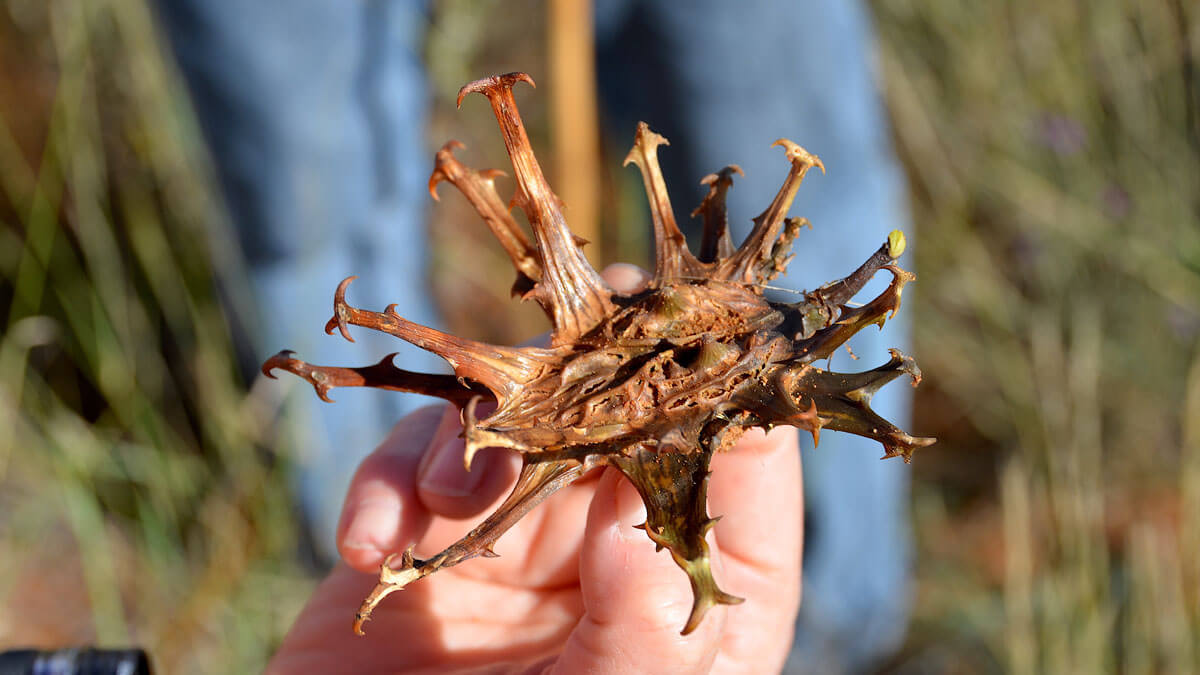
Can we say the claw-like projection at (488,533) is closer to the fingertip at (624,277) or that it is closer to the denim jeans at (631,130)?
the fingertip at (624,277)

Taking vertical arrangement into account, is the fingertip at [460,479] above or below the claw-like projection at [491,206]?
below

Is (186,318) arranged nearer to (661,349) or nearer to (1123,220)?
(661,349)

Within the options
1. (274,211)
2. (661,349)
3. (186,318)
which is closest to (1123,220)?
(661,349)

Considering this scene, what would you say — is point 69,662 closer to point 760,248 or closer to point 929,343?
point 760,248

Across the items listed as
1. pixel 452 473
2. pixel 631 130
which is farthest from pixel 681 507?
pixel 631 130

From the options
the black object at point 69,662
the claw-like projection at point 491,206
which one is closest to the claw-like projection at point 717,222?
the claw-like projection at point 491,206

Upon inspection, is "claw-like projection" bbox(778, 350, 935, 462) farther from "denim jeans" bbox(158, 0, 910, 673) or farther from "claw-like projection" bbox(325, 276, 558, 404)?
"denim jeans" bbox(158, 0, 910, 673)

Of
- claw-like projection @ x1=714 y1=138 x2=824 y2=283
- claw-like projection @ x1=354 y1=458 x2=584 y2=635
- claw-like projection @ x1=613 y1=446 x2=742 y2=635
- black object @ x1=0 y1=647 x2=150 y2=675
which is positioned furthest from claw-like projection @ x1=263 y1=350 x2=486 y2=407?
black object @ x1=0 y1=647 x2=150 y2=675
